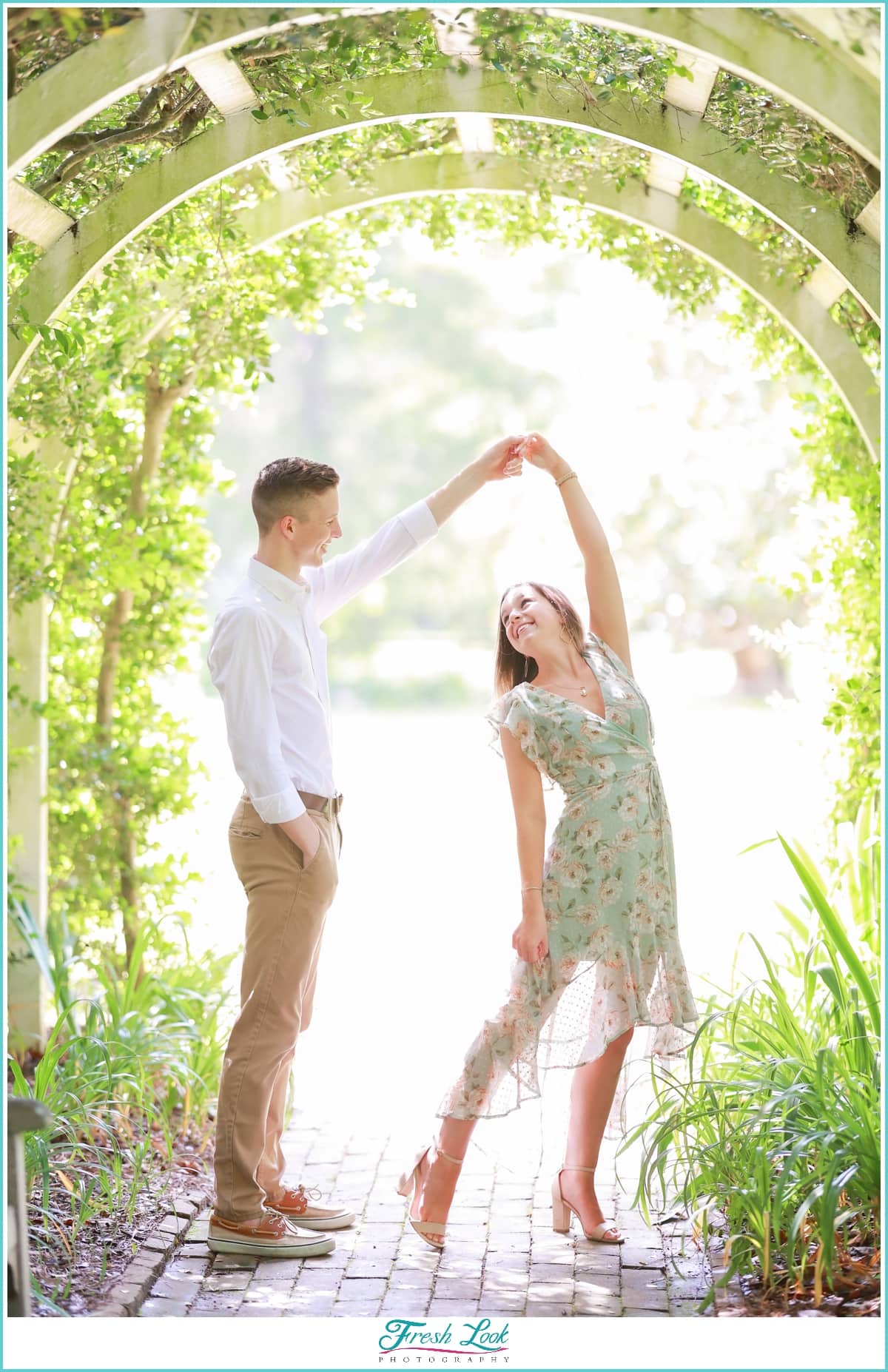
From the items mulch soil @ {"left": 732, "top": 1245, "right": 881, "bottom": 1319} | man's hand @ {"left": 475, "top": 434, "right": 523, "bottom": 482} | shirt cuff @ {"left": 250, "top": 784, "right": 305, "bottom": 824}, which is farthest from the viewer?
man's hand @ {"left": 475, "top": 434, "right": 523, "bottom": 482}

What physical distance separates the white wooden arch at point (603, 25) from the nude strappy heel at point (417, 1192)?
2.20m

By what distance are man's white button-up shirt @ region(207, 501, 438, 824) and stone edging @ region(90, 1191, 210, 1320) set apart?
101 centimetres

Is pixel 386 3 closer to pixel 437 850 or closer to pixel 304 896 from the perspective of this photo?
pixel 304 896

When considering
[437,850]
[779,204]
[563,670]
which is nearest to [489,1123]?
[563,670]

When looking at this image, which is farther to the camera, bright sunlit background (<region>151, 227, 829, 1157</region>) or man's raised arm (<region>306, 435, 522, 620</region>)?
bright sunlit background (<region>151, 227, 829, 1157</region>)

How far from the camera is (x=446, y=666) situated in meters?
24.3

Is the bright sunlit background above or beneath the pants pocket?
above

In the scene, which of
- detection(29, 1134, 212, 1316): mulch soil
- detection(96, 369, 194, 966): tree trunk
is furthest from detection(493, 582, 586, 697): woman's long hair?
detection(96, 369, 194, 966): tree trunk

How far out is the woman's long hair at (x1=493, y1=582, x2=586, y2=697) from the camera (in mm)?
3123

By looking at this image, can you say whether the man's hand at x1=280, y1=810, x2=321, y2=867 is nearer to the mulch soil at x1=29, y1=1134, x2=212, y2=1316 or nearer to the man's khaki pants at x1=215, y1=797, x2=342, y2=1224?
the man's khaki pants at x1=215, y1=797, x2=342, y2=1224

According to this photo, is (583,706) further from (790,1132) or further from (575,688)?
(790,1132)

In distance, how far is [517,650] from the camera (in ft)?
10.5

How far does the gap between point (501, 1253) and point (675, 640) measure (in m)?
18.5

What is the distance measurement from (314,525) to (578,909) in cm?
105
